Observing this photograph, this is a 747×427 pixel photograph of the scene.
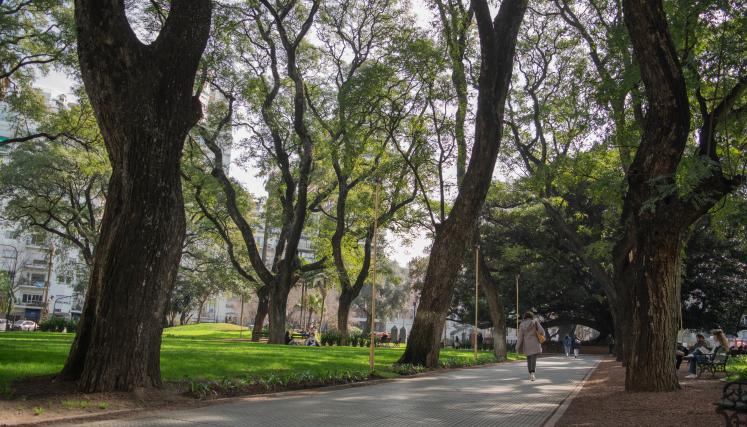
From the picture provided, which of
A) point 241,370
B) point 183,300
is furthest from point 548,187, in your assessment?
point 183,300

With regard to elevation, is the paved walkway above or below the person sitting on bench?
below

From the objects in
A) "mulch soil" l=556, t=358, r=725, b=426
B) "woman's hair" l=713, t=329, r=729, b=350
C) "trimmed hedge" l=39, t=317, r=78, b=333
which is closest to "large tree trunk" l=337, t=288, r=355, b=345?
"trimmed hedge" l=39, t=317, r=78, b=333

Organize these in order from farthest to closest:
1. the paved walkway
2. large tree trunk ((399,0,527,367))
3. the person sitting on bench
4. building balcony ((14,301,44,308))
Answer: building balcony ((14,301,44,308)) → large tree trunk ((399,0,527,367)) → the person sitting on bench → the paved walkway

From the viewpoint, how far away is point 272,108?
1032 inches

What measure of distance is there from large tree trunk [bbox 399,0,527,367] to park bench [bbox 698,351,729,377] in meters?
6.70

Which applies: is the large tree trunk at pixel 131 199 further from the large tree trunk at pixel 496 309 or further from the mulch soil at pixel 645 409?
the large tree trunk at pixel 496 309

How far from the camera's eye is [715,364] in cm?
1459

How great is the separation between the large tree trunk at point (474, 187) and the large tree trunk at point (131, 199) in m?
8.36

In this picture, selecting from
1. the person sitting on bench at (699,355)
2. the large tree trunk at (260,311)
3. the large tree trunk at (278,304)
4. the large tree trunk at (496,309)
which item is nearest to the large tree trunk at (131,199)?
the person sitting on bench at (699,355)

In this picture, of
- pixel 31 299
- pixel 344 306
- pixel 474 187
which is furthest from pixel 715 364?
pixel 31 299

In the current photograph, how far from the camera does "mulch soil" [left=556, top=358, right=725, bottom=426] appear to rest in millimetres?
7305

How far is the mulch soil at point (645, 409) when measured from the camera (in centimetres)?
730

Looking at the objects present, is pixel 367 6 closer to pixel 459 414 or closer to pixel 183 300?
pixel 459 414

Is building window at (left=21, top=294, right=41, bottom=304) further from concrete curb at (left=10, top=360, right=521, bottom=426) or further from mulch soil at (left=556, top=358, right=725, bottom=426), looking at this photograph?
mulch soil at (left=556, top=358, right=725, bottom=426)
